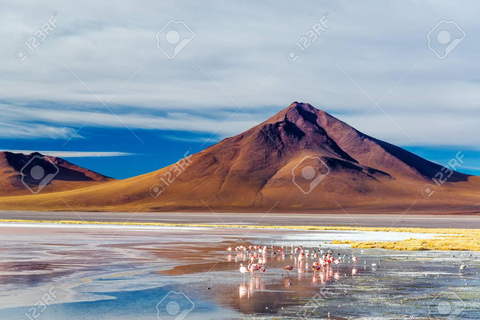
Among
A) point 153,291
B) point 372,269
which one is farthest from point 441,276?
point 153,291

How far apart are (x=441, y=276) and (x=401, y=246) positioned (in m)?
16.0

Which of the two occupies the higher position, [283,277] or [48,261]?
[48,261]

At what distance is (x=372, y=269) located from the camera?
2523cm

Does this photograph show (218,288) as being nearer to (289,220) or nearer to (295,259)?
(295,259)

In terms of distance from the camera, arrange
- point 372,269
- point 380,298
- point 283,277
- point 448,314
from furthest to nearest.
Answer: point 372,269 < point 283,277 < point 380,298 < point 448,314

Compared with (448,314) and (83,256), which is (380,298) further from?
(83,256)

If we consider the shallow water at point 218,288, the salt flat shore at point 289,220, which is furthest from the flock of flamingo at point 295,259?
the salt flat shore at point 289,220

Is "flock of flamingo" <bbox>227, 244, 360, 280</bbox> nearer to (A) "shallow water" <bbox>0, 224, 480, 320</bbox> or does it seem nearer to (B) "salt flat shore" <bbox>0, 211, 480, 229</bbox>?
(A) "shallow water" <bbox>0, 224, 480, 320</bbox>

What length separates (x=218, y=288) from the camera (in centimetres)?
1927

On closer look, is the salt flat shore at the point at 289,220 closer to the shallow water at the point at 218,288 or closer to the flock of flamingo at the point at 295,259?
the flock of flamingo at the point at 295,259

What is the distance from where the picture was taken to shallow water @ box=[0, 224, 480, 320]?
15.4 metres

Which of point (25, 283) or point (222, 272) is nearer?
point (25, 283)

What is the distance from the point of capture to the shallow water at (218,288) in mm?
15359

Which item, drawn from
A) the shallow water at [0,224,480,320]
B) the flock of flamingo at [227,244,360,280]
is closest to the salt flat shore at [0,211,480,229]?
the flock of flamingo at [227,244,360,280]
